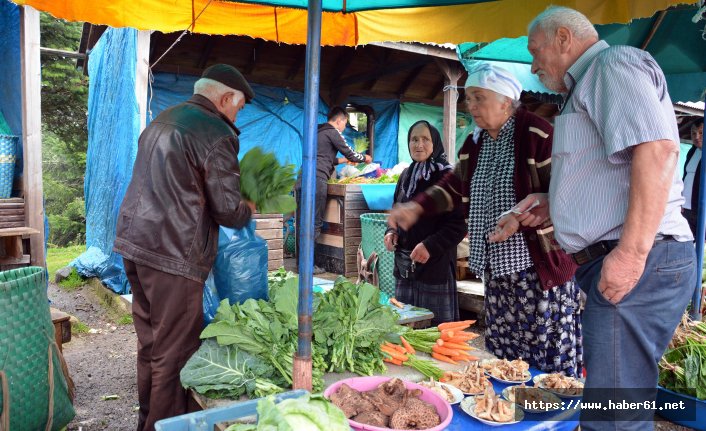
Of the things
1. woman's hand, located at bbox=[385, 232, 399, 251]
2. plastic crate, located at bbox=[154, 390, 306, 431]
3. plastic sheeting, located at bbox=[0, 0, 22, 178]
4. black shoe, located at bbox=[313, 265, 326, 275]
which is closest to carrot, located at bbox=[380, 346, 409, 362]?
plastic crate, located at bbox=[154, 390, 306, 431]

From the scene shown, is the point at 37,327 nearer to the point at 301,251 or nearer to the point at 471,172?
the point at 301,251

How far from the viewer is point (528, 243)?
2.55 metres

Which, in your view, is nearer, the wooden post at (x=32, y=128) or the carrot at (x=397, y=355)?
the carrot at (x=397, y=355)

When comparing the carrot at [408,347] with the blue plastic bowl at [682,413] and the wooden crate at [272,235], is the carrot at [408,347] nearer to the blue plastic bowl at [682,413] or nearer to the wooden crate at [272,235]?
the blue plastic bowl at [682,413]

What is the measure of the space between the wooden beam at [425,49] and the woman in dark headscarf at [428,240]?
13.4ft

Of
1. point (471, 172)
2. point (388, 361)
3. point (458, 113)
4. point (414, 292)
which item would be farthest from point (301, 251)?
point (458, 113)

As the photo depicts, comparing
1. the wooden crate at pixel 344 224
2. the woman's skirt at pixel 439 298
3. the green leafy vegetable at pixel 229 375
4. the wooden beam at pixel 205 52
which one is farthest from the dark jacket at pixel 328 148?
the green leafy vegetable at pixel 229 375

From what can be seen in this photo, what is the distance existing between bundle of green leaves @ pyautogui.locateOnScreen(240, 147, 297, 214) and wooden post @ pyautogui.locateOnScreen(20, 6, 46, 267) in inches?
126

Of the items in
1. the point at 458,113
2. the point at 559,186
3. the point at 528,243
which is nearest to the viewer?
the point at 559,186

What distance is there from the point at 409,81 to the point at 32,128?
725 centimetres

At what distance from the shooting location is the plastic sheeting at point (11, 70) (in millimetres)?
5309

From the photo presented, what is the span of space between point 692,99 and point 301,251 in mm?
5439

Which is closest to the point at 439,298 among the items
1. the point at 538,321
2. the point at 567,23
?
the point at 538,321

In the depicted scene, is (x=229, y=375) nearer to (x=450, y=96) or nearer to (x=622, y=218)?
(x=622, y=218)
